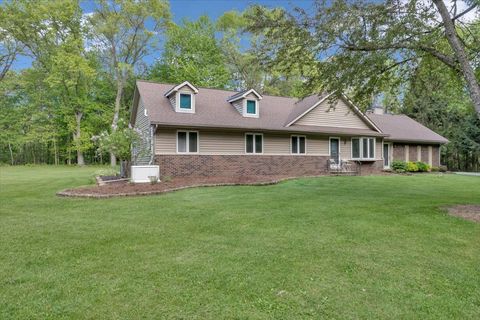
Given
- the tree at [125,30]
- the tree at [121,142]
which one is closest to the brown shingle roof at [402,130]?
Answer: the tree at [121,142]

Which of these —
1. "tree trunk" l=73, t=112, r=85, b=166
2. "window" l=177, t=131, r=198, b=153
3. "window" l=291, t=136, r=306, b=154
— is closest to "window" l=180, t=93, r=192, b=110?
"window" l=177, t=131, r=198, b=153

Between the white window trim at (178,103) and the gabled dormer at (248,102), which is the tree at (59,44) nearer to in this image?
the white window trim at (178,103)

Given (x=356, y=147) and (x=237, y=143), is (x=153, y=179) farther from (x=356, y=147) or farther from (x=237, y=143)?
(x=356, y=147)

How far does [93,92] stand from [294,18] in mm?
30890

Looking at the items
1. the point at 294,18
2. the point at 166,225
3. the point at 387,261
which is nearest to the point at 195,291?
the point at 387,261

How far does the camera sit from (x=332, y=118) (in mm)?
19234

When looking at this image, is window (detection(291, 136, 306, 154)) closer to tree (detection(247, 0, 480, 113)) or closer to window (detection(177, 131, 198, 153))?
window (detection(177, 131, 198, 153))

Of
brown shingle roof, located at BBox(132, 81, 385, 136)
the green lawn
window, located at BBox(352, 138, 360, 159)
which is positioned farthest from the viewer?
window, located at BBox(352, 138, 360, 159)

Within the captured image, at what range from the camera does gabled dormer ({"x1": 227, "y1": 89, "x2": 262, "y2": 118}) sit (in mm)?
17266

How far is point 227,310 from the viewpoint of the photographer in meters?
3.04

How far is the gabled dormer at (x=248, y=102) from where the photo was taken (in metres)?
17.3

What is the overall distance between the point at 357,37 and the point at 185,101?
32.2 feet

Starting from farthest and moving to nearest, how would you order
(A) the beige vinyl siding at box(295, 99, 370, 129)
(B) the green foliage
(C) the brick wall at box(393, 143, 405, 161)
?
(C) the brick wall at box(393, 143, 405, 161), (A) the beige vinyl siding at box(295, 99, 370, 129), (B) the green foliage

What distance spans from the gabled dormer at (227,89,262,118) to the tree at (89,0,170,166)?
14.2 meters
